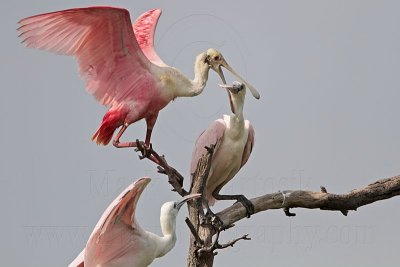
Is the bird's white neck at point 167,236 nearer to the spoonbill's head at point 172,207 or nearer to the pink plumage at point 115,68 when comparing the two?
the spoonbill's head at point 172,207

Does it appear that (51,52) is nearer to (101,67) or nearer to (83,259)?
(101,67)

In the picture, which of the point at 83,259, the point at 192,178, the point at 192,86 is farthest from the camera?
the point at 192,86

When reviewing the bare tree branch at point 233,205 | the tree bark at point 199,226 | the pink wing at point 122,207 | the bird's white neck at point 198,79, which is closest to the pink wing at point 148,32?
the bird's white neck at point 198,79

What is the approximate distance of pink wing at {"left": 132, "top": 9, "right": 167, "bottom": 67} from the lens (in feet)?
57.6

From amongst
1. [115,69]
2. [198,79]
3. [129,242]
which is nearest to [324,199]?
[198,79]

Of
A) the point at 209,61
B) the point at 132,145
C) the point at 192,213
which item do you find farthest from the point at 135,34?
the point at 192,213

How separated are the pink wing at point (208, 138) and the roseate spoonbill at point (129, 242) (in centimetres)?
134

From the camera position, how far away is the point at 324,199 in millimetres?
16078

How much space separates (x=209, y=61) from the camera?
17438 mm

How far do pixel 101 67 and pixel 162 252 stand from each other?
9.46ft

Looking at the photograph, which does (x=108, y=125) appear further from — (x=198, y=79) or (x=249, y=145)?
(x=249, y=145)

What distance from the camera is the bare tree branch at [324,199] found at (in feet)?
52.0

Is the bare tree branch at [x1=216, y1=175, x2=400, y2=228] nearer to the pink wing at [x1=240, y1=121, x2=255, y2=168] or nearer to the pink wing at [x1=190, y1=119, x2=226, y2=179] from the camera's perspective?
the pink wing at [x1=190, y1=119, x2=226, y2=179]

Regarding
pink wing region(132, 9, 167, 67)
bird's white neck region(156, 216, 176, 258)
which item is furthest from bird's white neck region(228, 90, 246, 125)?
bird's white neck region(156, 216, 176, 258)
